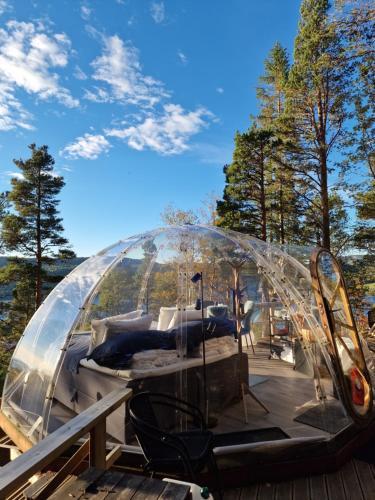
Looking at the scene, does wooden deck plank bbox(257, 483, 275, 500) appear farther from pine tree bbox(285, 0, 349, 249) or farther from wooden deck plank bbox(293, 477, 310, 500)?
pine tree bbox(285, 0, 349, 249)

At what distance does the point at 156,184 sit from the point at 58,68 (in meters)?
8.90

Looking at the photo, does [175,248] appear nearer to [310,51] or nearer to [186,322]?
[186,322]

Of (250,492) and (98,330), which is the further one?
(98,330)

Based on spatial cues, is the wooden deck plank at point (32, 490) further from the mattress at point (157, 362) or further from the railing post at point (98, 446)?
the mattress at point (157, 362)

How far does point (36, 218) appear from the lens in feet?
42.4

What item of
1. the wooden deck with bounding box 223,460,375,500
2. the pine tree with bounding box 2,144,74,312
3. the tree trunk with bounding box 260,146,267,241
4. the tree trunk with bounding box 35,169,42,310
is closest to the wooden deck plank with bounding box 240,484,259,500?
the wooden deck with bounding box 223,460,375,500

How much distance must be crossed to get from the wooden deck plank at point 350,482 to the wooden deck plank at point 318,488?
0.51 ft

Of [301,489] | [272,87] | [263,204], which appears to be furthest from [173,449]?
[272,87]

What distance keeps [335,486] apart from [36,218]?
13371 mm

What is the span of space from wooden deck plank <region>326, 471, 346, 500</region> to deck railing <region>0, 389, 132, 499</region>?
1713 millimetres

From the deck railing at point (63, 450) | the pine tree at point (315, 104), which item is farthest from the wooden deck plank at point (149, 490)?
the pine tree at point (315, 104)

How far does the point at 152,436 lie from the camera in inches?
70.3

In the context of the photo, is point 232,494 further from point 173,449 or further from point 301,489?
point 173,449

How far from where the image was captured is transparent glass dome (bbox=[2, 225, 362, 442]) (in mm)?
3070
